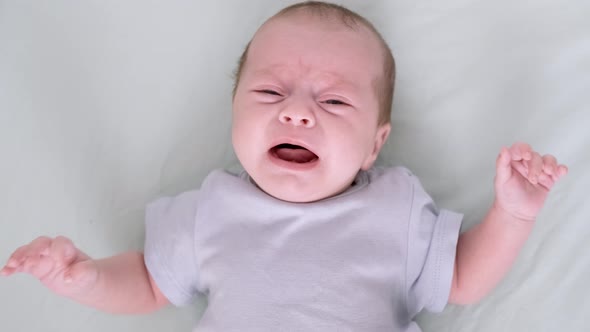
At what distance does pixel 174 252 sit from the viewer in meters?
1.34

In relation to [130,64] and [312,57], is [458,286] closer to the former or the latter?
[312,57]

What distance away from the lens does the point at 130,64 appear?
5.28 ft

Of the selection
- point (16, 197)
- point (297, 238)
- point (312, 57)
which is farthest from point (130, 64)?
point (297, 238)

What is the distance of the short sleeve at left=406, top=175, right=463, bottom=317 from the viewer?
4.25 feet

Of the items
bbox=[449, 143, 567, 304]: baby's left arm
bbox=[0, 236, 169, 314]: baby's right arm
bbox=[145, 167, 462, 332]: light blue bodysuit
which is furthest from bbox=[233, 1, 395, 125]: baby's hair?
bbox=[0, 236, 169, 314]: baby's right arm

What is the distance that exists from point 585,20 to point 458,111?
1.11 ft

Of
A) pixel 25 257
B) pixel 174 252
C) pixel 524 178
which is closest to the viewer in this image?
pixel 25 257

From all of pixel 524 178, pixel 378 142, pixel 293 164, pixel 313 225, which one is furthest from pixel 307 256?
pixel 524 178

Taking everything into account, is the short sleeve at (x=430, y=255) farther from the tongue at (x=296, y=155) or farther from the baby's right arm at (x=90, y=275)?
the baby's right arm at (x=90, y=275)

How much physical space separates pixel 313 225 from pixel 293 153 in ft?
0.46

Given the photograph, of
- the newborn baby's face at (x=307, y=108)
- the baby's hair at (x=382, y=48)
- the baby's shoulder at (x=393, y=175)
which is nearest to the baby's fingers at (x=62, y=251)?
the newborn baby's face at (x=307, y=108)

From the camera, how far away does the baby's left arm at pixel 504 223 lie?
1174mm

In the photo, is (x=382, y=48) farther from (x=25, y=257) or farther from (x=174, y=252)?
(x=25, y=257)

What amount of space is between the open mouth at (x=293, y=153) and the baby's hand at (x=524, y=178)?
342mm
